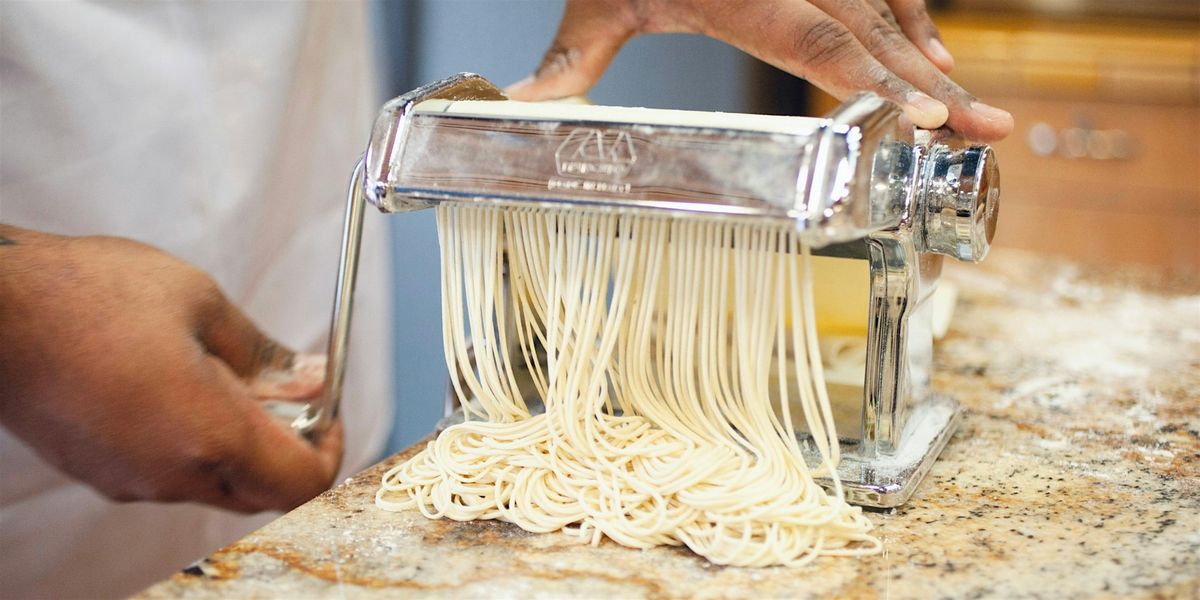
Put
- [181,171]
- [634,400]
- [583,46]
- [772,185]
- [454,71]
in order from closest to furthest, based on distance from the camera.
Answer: [772,185] → [634,400] → [583,46] → [181,171] → [454,71]

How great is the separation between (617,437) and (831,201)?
23 centimetres

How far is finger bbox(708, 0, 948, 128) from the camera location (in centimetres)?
79

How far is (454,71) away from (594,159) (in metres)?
1.61

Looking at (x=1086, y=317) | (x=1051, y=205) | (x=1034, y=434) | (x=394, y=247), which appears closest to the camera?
(x=1034, y=434)

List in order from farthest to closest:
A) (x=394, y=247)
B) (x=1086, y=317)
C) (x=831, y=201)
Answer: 1. (x=394, y=247)
2. (x=1086, y=317)
3. (x=831, y=201)

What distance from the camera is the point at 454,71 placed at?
86.0 inches

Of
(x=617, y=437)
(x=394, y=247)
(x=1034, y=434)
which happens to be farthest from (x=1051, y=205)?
(x=617, y=437)

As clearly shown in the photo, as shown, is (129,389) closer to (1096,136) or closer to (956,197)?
(956,197)

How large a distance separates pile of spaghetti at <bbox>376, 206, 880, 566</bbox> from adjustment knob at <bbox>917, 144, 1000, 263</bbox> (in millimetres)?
89

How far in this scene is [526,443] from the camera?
0.75 metres

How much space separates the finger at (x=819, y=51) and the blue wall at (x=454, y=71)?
121 cm

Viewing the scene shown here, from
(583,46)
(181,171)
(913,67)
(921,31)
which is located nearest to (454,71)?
(181,171)

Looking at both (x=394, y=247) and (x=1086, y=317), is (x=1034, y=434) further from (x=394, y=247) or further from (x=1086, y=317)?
(x=394, y=247)

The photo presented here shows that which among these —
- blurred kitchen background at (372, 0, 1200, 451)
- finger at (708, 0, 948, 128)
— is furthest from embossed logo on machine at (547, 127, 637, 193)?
blurred kitchen background at (372, 0, 1200, 451)
